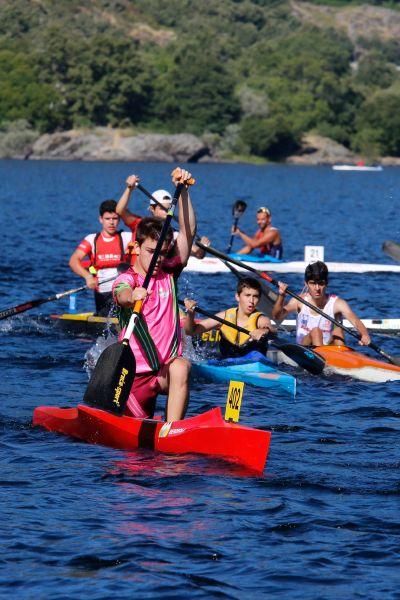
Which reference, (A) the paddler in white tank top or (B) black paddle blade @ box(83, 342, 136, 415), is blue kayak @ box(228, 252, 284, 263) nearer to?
(A) the paddler in white tank top

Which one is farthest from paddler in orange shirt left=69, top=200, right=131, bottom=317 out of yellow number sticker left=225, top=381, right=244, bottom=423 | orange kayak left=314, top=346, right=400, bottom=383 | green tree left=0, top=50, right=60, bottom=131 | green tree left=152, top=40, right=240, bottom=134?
green tree left=152, top=40, right=240, bottom=134

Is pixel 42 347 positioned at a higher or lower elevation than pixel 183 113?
lower

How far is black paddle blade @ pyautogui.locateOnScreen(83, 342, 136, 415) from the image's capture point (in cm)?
1055

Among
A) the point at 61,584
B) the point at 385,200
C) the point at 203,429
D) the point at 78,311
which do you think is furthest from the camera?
the point at 385,200

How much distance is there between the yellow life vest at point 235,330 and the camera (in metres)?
15.1

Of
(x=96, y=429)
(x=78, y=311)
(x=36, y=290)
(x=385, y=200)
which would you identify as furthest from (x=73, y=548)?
(x=385, y=200)

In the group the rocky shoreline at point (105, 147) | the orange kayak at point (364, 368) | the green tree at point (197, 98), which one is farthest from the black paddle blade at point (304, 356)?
the green tree at point (197, 98)

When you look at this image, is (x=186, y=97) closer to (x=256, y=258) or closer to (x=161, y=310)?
(x=256, y=258)

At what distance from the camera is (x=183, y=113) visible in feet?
474

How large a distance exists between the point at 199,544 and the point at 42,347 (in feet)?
29.1

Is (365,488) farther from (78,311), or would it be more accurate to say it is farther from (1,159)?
(1,159)

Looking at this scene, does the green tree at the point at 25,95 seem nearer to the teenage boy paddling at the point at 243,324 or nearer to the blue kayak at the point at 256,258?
the blue kayak at the point at 256,258

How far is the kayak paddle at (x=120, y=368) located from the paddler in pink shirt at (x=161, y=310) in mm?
135

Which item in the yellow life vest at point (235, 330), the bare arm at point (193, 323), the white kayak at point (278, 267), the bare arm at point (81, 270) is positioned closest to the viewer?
the bare arm at point (193, 323)
